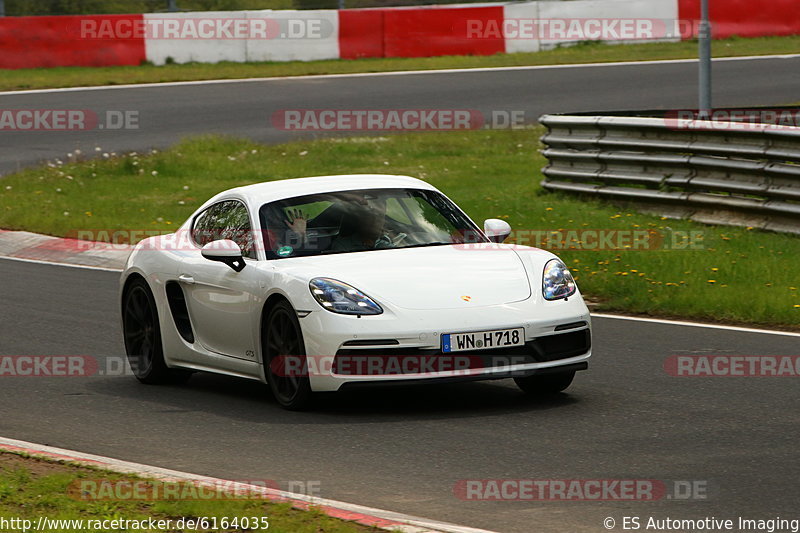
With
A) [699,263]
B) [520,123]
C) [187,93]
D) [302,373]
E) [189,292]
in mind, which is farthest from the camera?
[187,93]

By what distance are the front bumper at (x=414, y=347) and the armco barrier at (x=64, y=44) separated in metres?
23.1

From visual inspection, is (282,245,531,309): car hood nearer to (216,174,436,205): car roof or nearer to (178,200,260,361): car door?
(178,200,260,361): car door

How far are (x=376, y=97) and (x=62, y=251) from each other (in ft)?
37.7

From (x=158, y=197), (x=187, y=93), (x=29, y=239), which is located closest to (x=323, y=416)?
(x=29, y=239)

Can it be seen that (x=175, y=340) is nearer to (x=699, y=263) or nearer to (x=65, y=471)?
(x=65, y=471)

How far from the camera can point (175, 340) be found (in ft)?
31.4

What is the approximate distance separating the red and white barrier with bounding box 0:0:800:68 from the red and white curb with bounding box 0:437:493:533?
23.6 meters

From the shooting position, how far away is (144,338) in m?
10.0

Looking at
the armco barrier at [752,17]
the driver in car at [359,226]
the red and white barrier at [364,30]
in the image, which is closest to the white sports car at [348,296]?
the driver in car at [359,226]

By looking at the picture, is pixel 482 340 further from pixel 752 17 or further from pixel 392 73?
pixel 752 17

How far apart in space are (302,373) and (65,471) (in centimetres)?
180

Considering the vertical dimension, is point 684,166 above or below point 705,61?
below

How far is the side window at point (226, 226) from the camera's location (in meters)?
9.10

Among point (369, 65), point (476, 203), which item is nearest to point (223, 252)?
point (476, 203)
